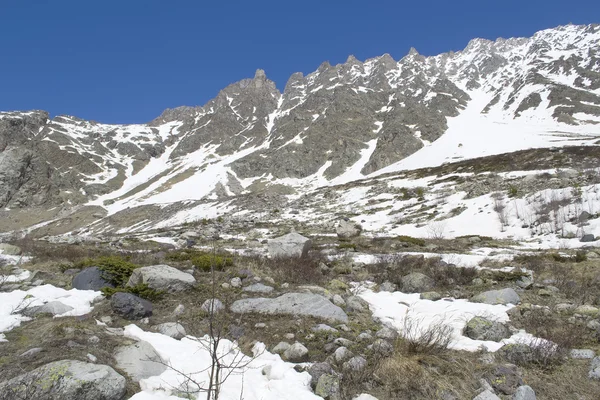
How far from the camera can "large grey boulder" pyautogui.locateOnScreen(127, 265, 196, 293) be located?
24.6ft

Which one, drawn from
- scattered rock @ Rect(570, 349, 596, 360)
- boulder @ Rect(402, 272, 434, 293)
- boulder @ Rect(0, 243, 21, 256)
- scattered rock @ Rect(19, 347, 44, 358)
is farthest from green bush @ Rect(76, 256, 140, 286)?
scattered rock @ Rect(570, 349, 596, 360)

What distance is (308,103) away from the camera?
15400cm

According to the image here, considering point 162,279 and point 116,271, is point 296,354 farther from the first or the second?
point 116,271

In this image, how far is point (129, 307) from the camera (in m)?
6.09

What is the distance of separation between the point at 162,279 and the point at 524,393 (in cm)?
700

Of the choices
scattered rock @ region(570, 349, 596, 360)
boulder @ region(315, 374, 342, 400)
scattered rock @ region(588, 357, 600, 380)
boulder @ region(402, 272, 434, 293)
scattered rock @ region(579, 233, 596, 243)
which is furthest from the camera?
scattered rock @ region(579, 233, 596, 243)

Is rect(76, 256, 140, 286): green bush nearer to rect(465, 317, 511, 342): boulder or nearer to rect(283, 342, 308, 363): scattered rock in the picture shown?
rect(283, 342, 308, 363): scattered rock

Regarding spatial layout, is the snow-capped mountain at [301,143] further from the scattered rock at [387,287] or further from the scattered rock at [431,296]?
Result: the scattered rock at [431,296]

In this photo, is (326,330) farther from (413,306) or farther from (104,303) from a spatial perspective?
(104,303)

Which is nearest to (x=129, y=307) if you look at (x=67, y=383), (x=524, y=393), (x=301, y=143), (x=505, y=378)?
(x=67, y=383)

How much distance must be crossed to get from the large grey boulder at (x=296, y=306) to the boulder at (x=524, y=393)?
118 inches

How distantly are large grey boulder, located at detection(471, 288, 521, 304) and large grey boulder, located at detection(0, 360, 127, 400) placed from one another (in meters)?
7.31

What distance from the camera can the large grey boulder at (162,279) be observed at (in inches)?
295

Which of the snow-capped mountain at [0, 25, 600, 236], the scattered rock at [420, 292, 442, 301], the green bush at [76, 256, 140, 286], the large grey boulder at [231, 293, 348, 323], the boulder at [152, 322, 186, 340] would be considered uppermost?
the snow-capped mountain at [0, 25, 600, 236]
